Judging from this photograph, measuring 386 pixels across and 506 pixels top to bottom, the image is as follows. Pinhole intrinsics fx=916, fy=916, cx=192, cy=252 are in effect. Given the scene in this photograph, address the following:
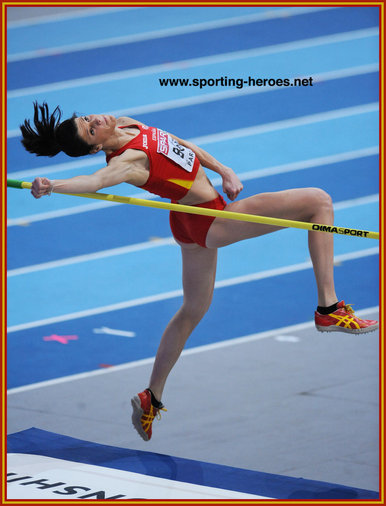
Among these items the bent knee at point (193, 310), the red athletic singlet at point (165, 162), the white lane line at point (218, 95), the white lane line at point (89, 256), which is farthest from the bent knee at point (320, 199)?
the white lane line at point (218, 95)

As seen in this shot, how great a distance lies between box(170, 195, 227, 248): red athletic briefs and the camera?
4.88m

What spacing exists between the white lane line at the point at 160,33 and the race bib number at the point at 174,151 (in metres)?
8.65

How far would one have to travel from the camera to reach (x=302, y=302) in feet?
24.9

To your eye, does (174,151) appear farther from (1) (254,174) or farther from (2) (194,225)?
(1) (254,174)

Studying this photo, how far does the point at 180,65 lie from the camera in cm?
1243

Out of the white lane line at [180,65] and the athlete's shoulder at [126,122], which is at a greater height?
the white lane line at [180,65]

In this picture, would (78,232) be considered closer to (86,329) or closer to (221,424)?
(86,329)

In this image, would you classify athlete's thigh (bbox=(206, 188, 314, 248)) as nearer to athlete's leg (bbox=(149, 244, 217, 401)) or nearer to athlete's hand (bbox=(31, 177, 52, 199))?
athlete's leg (bbox=(149, 244, 217, 401))

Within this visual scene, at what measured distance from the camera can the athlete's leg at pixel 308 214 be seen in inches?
186

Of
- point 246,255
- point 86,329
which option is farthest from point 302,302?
point 86,329

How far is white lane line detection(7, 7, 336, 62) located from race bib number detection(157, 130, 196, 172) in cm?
865

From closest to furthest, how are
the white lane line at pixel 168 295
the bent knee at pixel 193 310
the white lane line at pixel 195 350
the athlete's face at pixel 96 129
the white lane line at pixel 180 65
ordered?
the athlete's face at pixel 96 129 < the bent knee at pixel 193 310 < the white lane line at pixel 195 350 < the white lane line at pixel 168 295 < the white lane line at pixel 180 65

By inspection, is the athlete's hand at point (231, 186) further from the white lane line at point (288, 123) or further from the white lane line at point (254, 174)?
the white lane line at point (288, 123)
